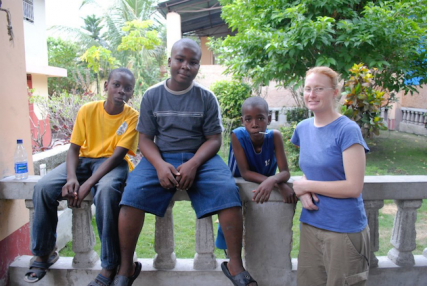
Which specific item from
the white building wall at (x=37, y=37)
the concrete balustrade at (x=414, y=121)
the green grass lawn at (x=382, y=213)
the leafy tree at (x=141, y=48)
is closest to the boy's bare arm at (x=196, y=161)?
the green grass lawn at (x=382, y=213)

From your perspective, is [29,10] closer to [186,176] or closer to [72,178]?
[72,178]

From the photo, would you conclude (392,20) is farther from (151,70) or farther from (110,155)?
(151,70)

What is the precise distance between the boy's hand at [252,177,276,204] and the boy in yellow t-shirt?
0.88m

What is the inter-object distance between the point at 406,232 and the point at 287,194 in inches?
37.3

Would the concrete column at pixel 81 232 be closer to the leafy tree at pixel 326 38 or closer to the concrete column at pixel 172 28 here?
the leafy tree at pixel 326 38

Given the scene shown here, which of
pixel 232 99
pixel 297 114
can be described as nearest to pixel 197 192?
pixel 232 99

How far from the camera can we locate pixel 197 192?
2176 millimetres

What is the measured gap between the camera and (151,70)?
16.0 metres

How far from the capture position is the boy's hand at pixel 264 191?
215 centimetres

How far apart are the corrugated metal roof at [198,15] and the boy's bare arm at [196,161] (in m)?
11.0

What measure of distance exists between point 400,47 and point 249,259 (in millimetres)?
5872

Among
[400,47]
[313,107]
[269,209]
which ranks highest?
[400,47]

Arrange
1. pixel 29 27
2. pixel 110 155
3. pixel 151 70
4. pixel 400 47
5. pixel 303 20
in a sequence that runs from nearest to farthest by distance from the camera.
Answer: pixel 110 155 < pixel 303 20 < pixel 400 47 < pixel 29 27 < pixel 151 70

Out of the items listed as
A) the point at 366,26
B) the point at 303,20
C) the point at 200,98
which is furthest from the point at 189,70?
the point at 366,26
